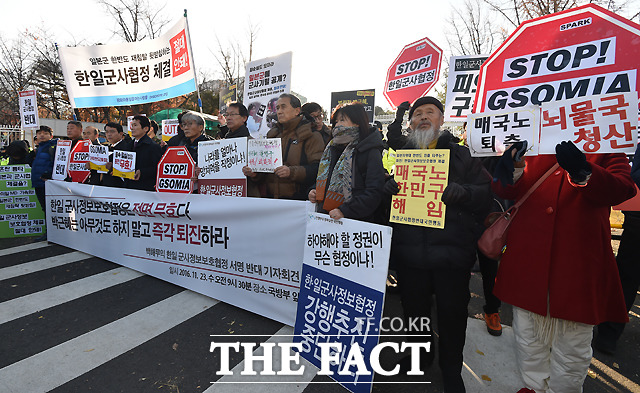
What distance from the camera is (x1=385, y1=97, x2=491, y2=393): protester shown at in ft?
7.25

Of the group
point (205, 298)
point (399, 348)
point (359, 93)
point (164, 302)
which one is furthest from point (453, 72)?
point (359, 93)

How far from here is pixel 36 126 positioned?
7.30 meters

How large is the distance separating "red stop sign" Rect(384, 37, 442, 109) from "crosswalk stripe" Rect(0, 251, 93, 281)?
5692mm

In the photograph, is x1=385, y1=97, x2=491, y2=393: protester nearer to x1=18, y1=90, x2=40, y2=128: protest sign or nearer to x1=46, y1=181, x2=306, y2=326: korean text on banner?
x1=46, y1=181, x2=306, y2=326: korean text on banner

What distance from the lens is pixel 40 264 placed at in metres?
4.90

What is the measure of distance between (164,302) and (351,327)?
2395 millimetres

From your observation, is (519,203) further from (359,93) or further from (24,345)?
(359,93)

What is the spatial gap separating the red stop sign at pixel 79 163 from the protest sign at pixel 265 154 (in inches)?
147

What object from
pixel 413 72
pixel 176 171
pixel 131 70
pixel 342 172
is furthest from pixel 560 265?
pixel 131 70

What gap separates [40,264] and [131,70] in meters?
3.28

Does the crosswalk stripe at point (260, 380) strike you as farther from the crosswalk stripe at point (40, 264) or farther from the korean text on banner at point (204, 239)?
the crosswalk stripe at point (40, 264)

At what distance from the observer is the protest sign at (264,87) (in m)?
4.04

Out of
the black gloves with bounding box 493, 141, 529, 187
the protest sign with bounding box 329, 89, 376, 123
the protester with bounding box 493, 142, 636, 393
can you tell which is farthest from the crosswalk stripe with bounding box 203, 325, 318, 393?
the protest sign with bounding box 329, 89, 376, 123

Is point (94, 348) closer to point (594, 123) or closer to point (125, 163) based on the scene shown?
point (125, 163)
